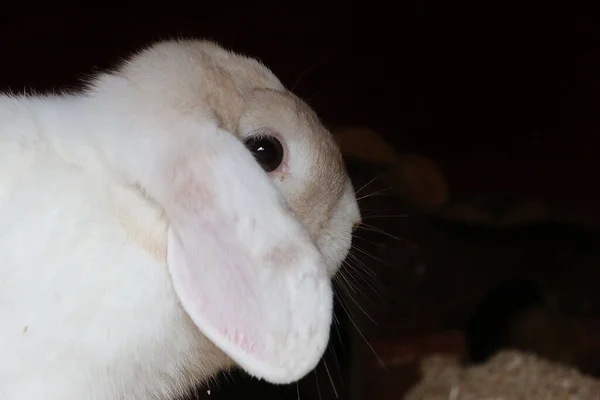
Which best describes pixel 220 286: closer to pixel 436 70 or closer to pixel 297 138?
pixel 297 138

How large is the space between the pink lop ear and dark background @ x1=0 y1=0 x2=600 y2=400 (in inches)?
40.4

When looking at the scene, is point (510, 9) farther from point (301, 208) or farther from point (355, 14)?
point (301, 208)

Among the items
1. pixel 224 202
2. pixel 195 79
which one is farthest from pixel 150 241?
pixel 195 79

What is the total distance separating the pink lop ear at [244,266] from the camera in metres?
0.79

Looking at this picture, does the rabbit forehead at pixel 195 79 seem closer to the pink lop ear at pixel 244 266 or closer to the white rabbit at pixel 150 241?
the white rabbit at pixel 150 241

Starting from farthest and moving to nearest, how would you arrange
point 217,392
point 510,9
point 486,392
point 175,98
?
point 510,9, point 486,392, point 217,392, point 175,98

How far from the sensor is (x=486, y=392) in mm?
1771

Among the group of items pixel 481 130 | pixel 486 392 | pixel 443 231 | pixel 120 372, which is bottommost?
pixel 486 392

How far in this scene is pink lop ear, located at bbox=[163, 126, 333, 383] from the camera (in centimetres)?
79

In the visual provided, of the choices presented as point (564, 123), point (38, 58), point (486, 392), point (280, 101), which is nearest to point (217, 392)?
point (486, 392)

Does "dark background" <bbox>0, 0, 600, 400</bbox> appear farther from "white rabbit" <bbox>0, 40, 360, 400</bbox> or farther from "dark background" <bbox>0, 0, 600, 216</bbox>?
"white rabbit" <bbox>0, 40, 360, 400</bbox>

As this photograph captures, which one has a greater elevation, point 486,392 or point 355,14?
point 355,14

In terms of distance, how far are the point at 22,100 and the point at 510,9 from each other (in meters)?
1.37

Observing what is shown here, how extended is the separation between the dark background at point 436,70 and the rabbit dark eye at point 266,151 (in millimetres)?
824
